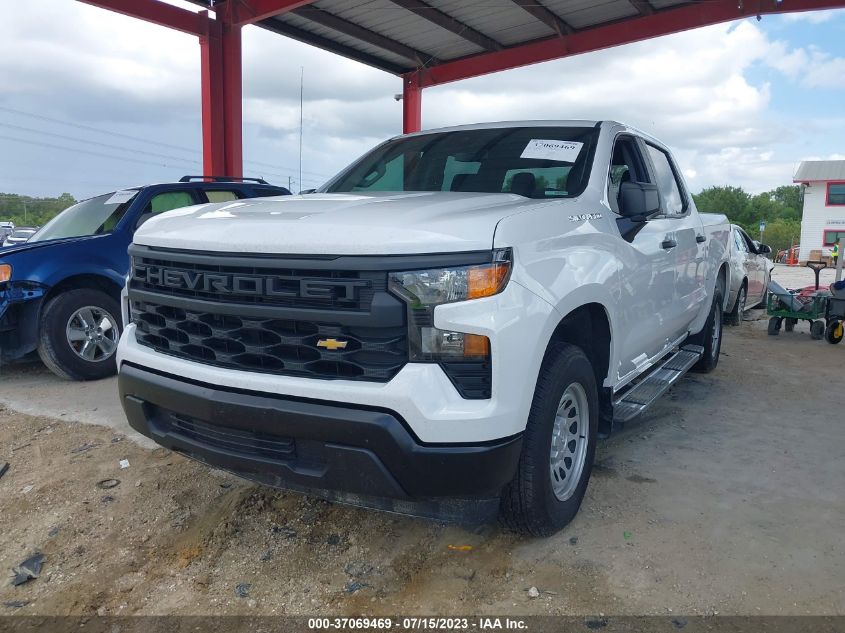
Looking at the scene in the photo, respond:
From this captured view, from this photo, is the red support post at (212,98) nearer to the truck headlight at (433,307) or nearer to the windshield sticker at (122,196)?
the windshield sticker at (122,196)

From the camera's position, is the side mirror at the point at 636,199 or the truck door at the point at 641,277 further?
the truck door at the point at 641,277

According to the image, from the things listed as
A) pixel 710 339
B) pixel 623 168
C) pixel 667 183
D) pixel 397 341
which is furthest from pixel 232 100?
pixel 397 341

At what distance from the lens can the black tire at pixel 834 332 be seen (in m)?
8.15

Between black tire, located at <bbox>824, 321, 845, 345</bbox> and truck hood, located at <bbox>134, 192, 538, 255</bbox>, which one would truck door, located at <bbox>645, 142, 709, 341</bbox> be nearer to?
truck hood, located at <bbox>134, 192, 538, 255</bbox>

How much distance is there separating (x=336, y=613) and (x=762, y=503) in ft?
7.30

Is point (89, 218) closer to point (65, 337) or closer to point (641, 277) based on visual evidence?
point (65, 337)

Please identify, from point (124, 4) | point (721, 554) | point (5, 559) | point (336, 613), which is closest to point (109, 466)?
point (5, 559)

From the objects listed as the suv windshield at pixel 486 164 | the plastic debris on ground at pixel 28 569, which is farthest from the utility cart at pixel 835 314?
the plastic debris on ground at pixel 28 569

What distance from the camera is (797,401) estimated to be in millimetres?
5332

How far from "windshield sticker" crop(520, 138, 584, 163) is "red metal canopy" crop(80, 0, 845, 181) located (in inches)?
262

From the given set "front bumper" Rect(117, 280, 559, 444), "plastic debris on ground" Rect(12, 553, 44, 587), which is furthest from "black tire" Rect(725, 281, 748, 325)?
"plastic debris on ground" Rect(12, 553, 44, 587)

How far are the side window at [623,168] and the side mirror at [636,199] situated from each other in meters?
0.08

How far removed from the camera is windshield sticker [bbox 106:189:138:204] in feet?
21.5

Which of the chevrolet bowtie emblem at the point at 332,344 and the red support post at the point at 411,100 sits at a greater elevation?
the red support post at the point at 411,100
